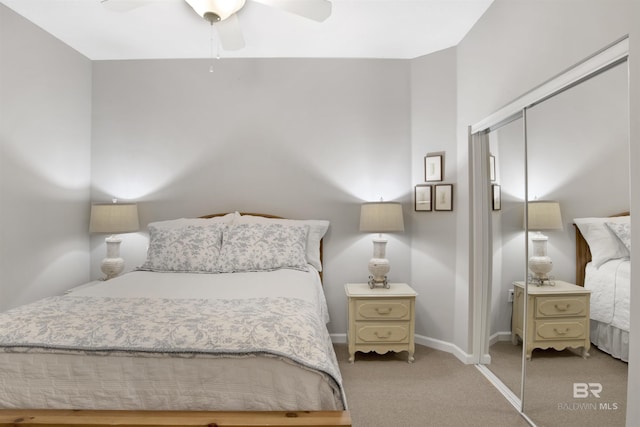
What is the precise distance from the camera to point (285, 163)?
3.28 meters

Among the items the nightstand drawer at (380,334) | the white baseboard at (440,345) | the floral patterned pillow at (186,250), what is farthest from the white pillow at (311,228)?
the white baseboard at (440,345)

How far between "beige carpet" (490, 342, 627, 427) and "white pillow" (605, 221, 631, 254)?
510 mm

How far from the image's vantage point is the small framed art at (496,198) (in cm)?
240

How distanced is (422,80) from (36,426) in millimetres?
3407

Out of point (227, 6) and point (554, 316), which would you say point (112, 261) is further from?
point (554, 316)

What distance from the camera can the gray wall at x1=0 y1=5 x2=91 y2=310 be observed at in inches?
99.9

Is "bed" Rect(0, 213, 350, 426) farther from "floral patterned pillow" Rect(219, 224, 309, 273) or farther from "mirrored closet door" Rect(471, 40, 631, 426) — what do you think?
"mirrored closet door" Rect(471, 40, 631, 426)

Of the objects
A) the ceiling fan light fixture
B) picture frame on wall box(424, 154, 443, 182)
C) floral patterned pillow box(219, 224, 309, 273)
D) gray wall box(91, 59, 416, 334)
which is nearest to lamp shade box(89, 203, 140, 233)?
gray wall box(91, 59, 416, 334)

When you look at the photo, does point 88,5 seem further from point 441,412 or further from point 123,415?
point 441,412

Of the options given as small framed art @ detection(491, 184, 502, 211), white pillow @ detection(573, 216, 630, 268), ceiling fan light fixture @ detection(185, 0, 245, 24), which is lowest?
white pillow @ detection(573, 216, 630, 268)

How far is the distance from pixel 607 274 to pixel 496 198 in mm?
996

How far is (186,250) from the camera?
269 centimetres

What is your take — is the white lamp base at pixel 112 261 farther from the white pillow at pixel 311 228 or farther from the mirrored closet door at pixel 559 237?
the mirrored closet door at pixel 559 237

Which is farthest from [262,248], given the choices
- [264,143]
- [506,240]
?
[506,240]
